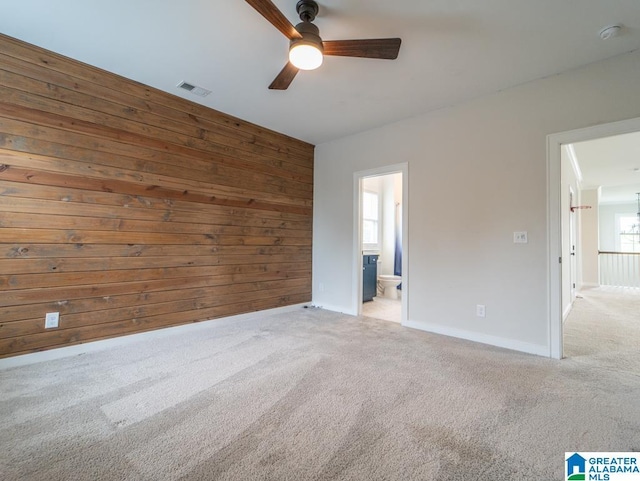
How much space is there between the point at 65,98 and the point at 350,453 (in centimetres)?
351

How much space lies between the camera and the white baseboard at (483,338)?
2.72 metres

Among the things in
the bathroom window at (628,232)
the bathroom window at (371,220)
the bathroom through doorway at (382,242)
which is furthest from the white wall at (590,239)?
the bathroom window at (371,220)

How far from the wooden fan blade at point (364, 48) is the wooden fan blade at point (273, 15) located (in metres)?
0.24

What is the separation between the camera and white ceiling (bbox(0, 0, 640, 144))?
198cm

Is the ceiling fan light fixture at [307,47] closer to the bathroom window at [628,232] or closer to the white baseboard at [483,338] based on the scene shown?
the white baseboard at [483,338]

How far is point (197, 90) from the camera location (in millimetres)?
3074

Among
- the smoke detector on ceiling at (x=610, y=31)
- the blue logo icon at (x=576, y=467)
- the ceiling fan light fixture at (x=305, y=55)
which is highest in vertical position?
the smoke detector on ceiling at (x=610, y=31)

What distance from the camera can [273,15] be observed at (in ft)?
5.48

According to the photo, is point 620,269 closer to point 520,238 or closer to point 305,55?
point 520,238

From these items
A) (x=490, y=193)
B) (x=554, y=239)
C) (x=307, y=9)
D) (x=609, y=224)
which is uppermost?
(x=307, y=9)

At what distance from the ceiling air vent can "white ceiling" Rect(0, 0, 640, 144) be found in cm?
6

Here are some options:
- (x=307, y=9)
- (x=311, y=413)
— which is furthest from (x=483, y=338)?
(x=307, y=9)

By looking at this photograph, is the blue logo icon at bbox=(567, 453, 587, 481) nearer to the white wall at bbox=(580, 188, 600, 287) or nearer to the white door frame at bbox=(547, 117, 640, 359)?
the white door frame at bbox=(547, 117, 640, 359)

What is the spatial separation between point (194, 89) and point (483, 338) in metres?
4.04
